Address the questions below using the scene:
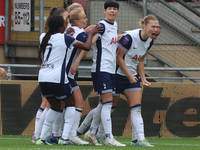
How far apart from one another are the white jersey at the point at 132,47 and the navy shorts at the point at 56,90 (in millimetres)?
1049

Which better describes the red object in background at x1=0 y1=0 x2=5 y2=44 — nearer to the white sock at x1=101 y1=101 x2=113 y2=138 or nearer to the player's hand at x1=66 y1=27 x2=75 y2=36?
the player's hand at x1=66 y1=27 x2=75 y2=36

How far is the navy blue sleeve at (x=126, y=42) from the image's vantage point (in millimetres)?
5410

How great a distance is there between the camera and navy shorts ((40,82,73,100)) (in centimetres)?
474

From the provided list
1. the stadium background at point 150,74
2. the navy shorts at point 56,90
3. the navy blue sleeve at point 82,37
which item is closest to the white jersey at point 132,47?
the navy blue sleeve at point 82,37

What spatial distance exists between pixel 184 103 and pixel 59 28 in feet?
11.7

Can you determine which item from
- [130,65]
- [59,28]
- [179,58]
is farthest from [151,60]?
[59,28]

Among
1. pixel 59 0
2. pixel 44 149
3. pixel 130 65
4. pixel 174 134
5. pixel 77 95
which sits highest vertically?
pixel 59 0

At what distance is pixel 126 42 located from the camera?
5.40 metres

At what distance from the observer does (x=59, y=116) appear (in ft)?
18.2

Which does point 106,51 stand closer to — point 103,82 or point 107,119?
point 103,82

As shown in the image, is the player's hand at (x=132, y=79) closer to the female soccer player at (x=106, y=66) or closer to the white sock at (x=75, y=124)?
the female soccer player at (x=106, y=66)

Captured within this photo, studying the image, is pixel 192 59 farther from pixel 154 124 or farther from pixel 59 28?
pixel 59 28

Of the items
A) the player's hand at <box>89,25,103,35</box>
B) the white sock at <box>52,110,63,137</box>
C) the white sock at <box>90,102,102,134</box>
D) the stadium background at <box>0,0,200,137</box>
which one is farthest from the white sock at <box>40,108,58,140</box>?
the stadium background at <box>0,0,200,137</box>

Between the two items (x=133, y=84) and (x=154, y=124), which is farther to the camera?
(x=154, y=124)
